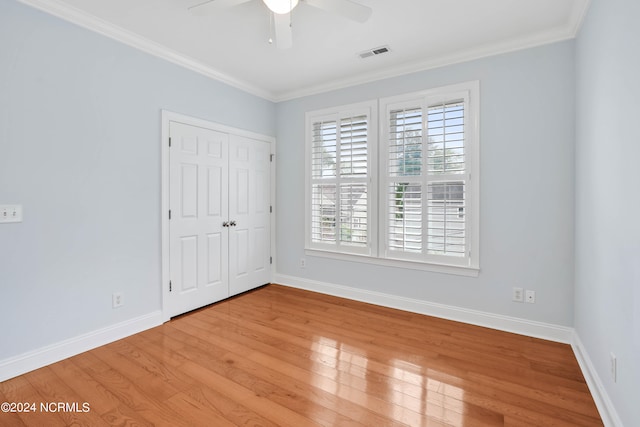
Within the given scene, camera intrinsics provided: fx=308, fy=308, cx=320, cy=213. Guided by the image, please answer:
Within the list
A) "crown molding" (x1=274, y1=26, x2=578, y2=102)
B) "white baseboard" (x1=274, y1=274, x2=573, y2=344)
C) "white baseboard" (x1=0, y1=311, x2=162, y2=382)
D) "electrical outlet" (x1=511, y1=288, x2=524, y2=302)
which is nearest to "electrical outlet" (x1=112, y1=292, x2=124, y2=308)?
"white baseboard" (x1=0, y1=311, x2=162, y2=382)

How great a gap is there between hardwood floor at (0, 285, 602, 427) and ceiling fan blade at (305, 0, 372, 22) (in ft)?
7.94

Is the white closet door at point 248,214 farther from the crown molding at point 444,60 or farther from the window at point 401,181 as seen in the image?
the crown molding at point 444,60

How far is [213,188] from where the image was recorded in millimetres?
3613

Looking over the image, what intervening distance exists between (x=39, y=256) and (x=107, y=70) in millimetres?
1622

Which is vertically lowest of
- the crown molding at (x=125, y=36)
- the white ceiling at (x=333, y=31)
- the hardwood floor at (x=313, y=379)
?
the hardwood floor at (x=313, y=379)

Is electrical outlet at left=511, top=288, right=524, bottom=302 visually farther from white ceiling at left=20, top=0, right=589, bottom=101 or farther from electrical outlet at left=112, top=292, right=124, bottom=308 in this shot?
electrical outlet at left=112, top=292, right=124, bottom=308

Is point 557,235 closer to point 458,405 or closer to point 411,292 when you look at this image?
point 411,292

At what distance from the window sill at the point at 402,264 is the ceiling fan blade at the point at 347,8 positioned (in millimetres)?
2401

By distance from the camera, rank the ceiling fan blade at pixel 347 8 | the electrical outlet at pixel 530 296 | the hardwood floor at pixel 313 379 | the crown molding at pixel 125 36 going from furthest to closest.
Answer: the electrical outlet at pixel 530 296
the crown molding at pixel 125 36
the ceiling fan blade at pixel 347 8
the hardwood floor at pixel 313 379

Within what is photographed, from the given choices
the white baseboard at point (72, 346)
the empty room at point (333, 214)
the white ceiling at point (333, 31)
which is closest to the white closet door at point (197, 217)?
the empty room at point (333, 214)

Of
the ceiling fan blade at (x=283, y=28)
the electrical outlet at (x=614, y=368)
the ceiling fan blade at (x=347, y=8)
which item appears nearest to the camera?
the electrical outlet at (x=614, y=368)

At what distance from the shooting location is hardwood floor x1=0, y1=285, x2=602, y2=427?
69.6 inches

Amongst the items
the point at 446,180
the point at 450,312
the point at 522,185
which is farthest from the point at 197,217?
the point at 522,185

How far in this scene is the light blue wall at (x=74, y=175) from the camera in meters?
2.18
